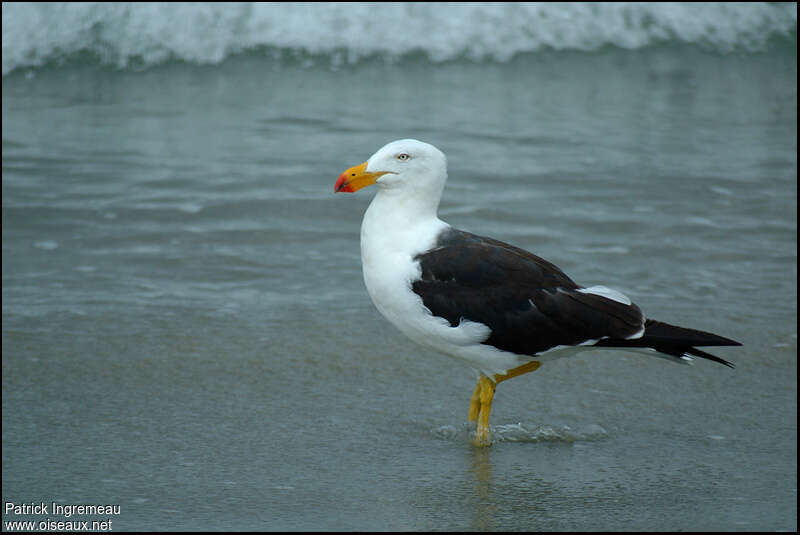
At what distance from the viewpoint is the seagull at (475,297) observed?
378 centimetres

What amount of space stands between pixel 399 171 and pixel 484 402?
2.89 feet

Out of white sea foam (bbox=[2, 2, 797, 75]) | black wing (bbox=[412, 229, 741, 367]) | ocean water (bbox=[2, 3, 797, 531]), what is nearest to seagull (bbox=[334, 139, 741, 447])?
black wing (bbox=[412, 229, 741, 367])

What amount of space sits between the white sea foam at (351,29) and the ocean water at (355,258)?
41 millimetres

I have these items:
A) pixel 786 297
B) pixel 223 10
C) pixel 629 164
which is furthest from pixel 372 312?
pixel 223 10

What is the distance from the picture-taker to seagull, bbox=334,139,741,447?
3.78m

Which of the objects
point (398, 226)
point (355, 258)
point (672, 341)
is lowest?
point (355, 258)

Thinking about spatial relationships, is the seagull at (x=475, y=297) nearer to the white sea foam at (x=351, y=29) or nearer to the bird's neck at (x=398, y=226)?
the bird's neck at (x=398, y=226)

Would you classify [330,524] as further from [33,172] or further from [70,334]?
[33,172]

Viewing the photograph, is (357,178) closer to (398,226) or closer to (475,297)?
(398,226)

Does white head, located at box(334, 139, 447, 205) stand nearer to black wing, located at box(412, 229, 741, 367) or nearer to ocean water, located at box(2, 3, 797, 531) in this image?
black wing, located at box(412, 229, 741, 367)

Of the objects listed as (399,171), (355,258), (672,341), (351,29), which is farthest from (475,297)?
(351,29)

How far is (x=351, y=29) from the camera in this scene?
11773 mm

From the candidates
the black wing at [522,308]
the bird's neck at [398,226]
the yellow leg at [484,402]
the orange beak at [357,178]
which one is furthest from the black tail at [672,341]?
the orange beak at [357,178]

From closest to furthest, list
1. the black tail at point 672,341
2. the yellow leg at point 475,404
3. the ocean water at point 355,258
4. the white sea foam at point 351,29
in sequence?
1. the ocean water at point 355,258
2. the black tail at point 672,341
3. the yellow leg at point 475,404
4. the white sea foam at point 351,29
